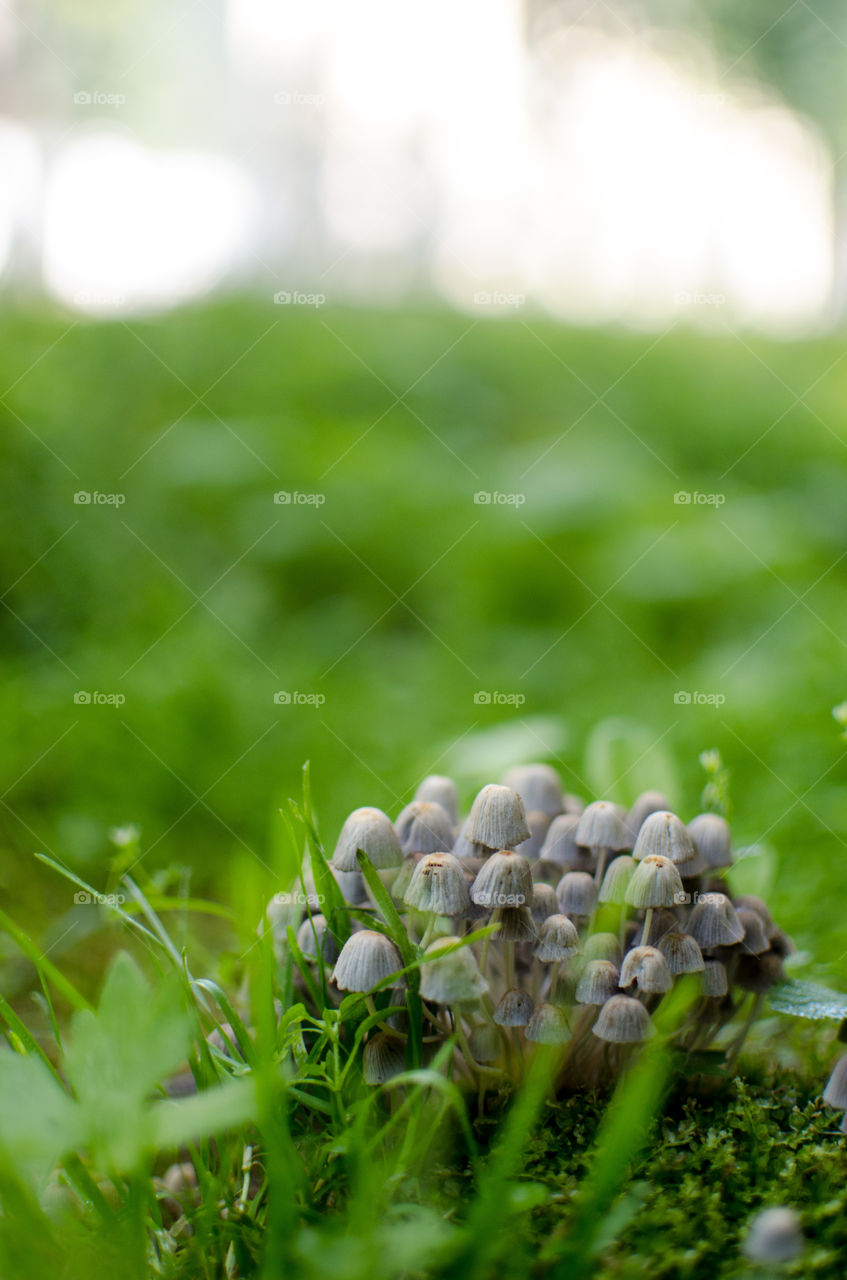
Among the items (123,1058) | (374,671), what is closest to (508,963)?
(123,1058)

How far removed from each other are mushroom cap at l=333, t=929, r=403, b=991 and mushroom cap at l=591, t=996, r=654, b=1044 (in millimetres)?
215

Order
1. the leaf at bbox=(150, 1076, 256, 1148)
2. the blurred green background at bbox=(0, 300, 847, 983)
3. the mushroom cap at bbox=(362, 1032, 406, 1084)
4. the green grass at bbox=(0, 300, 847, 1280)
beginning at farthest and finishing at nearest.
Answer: the blurred green background at bbox=(0, 300, 847, 983), the mushroom cap at bbox=(362, 1032, 406, 1084), the green grass at bbox=(0, 300, 847, 1280), the leaf at bbox=(150, 1076, 256, 1148)

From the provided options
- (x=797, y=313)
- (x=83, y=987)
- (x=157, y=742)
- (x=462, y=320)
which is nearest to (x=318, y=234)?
(x=462, y=320)

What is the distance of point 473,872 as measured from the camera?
3.40 ft

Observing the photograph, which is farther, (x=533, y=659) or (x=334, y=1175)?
(x=533, y=659)

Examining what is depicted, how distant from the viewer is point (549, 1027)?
3.15 ft

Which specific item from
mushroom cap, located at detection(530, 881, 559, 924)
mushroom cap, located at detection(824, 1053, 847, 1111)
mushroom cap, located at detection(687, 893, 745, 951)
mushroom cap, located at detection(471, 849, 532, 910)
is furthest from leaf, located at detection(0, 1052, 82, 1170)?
mushroom cap, located at detection(824, 1053, 847, 1111)

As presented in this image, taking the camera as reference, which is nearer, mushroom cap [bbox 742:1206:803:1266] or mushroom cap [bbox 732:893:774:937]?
mushroom cap [bbox 742:1206:803:1266]

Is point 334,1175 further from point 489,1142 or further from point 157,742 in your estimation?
point 157,742

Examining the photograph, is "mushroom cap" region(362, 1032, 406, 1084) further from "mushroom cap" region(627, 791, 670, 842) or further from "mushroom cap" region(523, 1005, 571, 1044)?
"mushroom cap" region(627, 791, 670, 842)

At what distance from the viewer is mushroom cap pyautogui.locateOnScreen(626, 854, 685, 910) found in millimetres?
965

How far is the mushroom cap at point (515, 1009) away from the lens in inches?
38.4

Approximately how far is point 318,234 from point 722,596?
5679 millimetres

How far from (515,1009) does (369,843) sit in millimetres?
227
